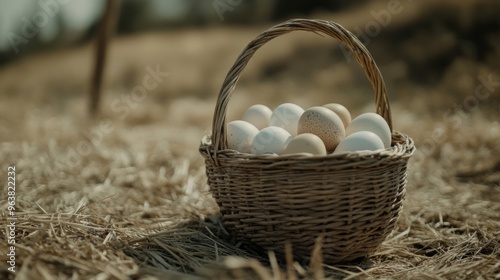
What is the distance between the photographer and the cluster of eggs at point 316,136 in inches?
72.9

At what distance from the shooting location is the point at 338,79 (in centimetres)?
645

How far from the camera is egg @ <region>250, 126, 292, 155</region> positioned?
1.95m

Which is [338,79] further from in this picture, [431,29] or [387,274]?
[387,274]

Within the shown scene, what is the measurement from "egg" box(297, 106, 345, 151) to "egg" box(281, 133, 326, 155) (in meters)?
0.14

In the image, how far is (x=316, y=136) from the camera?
189cm

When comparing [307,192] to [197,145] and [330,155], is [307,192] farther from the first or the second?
[197,145]

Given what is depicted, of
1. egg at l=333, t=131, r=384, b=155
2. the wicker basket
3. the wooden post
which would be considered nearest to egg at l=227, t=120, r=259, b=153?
the wicker basket

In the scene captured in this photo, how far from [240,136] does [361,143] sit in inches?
20.4

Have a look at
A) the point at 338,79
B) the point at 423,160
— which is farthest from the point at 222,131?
the point at 338,79

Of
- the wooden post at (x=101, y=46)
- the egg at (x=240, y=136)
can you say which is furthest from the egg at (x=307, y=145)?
the wooden post at (x=101, y=46)

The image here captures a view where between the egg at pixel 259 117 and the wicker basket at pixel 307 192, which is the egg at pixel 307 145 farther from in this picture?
the egg at pixel 259 117

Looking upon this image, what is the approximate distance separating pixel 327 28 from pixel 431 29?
4897 mm

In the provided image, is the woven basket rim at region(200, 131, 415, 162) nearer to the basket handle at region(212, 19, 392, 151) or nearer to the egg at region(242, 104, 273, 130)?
the basket handle at region(212, 19, 392, 151)

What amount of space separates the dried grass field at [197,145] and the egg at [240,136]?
425 millimetres
